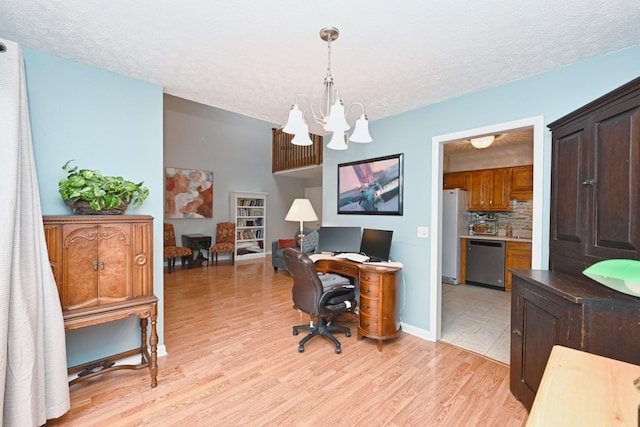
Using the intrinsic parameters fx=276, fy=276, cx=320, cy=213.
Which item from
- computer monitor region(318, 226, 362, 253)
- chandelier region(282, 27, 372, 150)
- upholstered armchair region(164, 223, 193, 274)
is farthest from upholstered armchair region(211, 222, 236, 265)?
chandelier region(282, 27, 372, 150)

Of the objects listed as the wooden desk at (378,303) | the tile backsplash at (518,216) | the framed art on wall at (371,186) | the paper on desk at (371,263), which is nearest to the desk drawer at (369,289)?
the wooden desk at (378,303)

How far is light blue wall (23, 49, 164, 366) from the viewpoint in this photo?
2004 mm

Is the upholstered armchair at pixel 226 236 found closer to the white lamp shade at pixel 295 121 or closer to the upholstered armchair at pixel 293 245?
the upholstered armchair at pixel 293 245

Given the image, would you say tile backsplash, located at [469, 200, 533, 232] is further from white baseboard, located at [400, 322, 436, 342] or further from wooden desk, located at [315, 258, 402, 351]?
wooden desk, located at [315, 258, 402, 351]

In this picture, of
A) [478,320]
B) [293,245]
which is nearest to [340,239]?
[478,320]

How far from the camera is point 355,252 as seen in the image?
11.1 feet

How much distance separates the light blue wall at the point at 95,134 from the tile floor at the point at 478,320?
9.97ft

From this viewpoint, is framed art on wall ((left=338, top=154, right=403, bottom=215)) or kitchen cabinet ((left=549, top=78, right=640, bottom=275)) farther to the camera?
framed art on wall ((left=338, top=154, right=403, bottom=215))

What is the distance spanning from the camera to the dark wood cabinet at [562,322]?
1.29m

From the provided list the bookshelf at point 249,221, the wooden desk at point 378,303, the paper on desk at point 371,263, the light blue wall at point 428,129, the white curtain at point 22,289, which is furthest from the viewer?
the bookshelf at point 249,221

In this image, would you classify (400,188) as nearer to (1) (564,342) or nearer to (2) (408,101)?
(2) (408,101)

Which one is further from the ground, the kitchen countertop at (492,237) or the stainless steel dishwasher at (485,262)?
the kitchen countertop at (492,237)

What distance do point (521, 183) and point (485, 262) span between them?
1.46m

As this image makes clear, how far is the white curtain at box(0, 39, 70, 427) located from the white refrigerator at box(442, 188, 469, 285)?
521 cm
